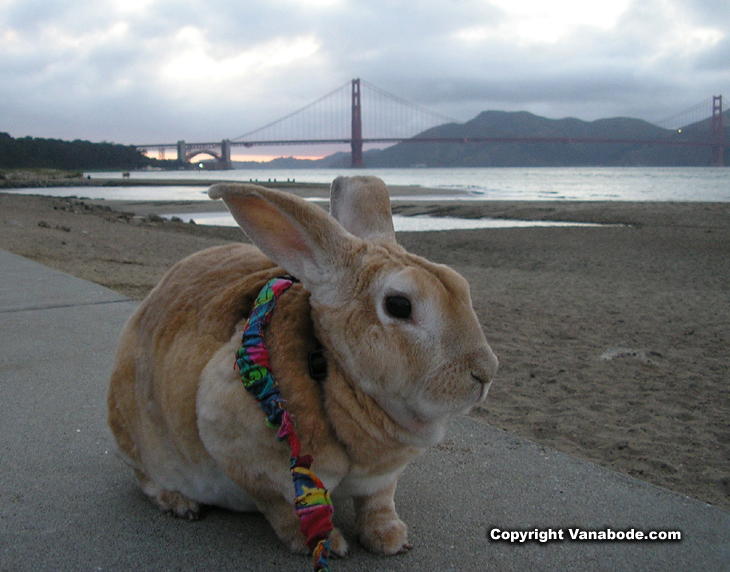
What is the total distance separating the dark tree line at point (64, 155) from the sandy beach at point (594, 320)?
48377 mm

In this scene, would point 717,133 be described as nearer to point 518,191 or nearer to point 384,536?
point 518,191

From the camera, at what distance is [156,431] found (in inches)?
72.0

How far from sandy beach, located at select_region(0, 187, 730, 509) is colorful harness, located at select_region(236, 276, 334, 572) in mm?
1688

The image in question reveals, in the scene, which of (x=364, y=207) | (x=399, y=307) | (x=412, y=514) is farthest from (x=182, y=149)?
(x=399, y=307)

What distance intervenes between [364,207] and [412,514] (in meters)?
1.00

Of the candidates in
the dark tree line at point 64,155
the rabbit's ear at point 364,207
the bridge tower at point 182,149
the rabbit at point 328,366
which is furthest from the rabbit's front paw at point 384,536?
the bridge tower at point 182,149

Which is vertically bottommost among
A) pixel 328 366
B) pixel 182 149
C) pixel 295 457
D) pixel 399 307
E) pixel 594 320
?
pixel 594 320

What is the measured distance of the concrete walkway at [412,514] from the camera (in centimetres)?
172

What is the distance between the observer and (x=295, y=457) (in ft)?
4.74

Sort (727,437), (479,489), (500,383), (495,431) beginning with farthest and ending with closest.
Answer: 1. (500,383)
2. (727,437)
3. (495,431)
4. (479,489)

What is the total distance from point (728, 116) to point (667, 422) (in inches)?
Result: 4116

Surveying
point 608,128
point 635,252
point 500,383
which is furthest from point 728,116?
point 500,383

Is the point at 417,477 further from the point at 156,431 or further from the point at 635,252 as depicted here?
the point at 635,252

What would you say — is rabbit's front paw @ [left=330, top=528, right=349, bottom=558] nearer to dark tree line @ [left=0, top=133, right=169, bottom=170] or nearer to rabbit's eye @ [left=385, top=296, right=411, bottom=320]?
rabbit's eye @ [left=385, top=296, right=411, bottom=320]
